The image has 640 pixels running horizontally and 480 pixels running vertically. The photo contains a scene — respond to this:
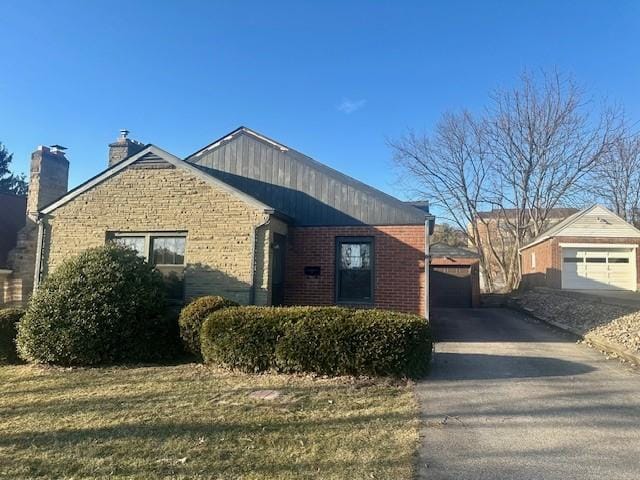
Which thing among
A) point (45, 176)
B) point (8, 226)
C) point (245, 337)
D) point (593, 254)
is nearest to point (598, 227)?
point (593, 254)

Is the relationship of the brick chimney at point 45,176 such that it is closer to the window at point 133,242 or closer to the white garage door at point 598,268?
the window at point 133,242

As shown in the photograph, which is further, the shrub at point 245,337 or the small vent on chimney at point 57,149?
the small vent on chimney at point 57,149

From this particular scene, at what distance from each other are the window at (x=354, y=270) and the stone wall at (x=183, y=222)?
2.27 m

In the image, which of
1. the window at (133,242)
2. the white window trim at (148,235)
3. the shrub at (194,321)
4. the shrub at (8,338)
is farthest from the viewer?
the window at (133,242)

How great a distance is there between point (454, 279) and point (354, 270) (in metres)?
13.4

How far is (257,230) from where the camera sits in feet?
34.0

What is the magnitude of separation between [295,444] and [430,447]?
4.26 feet

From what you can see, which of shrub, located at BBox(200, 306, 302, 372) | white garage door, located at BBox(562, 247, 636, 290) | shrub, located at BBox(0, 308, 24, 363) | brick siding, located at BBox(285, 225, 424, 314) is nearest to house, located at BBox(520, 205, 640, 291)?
white garage door, located at BBox(562, 247, 636, 290)

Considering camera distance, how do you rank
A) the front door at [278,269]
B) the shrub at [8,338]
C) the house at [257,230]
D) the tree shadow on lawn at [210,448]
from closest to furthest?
the tree shadow on lawn at [210,448], the shrub at [8,338], the house at [257,230], the front door at [278,269]

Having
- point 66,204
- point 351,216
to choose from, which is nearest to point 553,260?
point 351,216

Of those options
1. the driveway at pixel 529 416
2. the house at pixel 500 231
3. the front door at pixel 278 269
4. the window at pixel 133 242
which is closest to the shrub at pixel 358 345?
the driveway at pixel 529 416

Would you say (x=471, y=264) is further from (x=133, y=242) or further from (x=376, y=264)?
(x=133, y=242)

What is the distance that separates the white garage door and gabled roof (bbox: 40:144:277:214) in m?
19.5

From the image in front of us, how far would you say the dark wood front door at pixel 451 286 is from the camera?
923 inches
